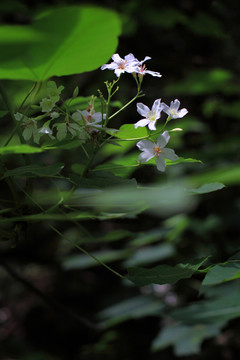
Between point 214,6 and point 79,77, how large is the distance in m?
1.05

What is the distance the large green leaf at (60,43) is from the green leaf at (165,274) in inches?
13.5

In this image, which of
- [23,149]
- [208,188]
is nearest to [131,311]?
[208,188]

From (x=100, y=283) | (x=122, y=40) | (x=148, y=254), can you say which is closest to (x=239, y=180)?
(x=148, y=254)

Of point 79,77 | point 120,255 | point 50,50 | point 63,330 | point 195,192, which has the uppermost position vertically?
point 50,50

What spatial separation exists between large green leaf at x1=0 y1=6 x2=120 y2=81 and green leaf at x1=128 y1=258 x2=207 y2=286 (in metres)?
0.34

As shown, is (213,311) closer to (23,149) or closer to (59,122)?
(59,122)

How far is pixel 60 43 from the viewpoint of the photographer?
20.0 inches

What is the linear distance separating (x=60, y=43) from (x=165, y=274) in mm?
377

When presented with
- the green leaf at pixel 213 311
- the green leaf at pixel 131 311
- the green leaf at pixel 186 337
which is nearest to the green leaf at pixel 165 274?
the green leaf at pixel 213 311

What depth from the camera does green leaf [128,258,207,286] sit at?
23.6 inches

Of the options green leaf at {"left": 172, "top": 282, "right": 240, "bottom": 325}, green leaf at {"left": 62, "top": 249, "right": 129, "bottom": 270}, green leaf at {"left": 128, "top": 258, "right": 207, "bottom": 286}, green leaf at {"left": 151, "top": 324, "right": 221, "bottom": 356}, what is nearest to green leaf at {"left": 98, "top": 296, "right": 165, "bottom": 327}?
green leaf at {"left": 151, "top": 324, "right": 221, "bottom": 356}

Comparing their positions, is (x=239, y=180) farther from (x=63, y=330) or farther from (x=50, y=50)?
(x=63, y=330)

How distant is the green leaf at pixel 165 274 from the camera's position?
60 centimetres

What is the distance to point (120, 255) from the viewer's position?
82.3 inches
